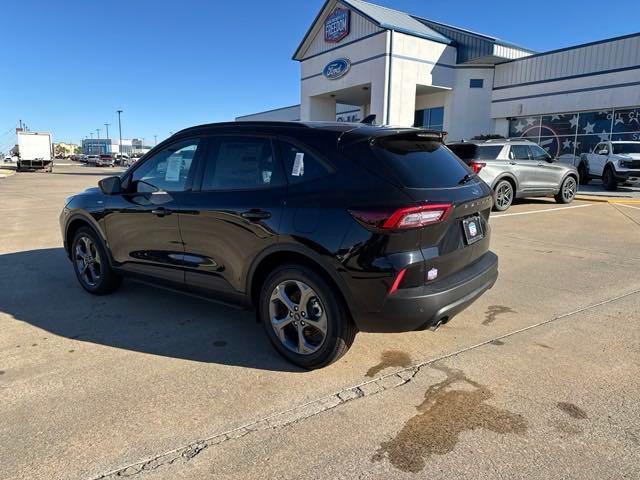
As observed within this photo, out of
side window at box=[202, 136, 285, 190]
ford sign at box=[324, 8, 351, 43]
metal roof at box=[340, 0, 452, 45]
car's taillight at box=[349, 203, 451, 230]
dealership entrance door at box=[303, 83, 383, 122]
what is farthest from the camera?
dealership entrance door at box=[303, 83, 383, 122]

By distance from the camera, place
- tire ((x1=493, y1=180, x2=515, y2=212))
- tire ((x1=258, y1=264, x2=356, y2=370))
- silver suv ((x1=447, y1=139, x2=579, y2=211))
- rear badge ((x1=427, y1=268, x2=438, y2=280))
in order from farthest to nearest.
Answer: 1. tire ((x1=493, y1=180, x2=515, y2=212))
2. silver suv ((x1=447, y1=139, x2=579, y2=211))
3. tire ((x1=258, y1=264, x2=356, y2=370))
4. rear badge ((x1=427, y1=268, x2=438, y2=280))

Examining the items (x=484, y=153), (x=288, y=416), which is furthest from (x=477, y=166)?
(x=288, y=416)

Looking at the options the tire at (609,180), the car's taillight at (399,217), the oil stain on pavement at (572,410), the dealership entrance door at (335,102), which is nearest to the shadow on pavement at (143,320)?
the car's taillight at (399,217)

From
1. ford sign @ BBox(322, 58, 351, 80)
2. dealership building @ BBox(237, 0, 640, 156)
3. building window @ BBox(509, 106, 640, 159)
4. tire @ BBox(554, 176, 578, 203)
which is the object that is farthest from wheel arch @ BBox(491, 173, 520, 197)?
ford sign @ BBox(322, 58, 351, 80)

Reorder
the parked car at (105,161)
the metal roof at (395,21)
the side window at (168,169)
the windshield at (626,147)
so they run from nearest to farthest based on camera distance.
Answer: the side window at (168,169)
the windshield at (626,147)
the metal roof at (395,21)
the parked car at (105,161)

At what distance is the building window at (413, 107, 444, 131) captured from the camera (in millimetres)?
28812

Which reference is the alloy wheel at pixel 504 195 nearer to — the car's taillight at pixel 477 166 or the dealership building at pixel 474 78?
the car's taillight at pixel 477 166

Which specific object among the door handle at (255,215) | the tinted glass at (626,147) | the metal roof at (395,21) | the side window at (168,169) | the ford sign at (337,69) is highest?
the metal roof at (395,21)

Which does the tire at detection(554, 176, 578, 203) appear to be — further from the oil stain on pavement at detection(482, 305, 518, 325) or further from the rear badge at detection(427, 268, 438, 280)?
the rear badge at detection(427, 268, 438, 280)

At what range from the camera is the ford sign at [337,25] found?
1065 inches

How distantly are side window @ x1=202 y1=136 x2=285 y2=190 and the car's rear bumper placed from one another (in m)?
1.17

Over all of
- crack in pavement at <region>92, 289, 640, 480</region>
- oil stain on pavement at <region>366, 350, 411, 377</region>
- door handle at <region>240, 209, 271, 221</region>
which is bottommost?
crack in pavement at <region>92, 289, 640, 480</region>

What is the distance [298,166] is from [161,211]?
1.53 m

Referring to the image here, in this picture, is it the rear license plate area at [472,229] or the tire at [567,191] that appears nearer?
the rear license plate area at [472,229]
